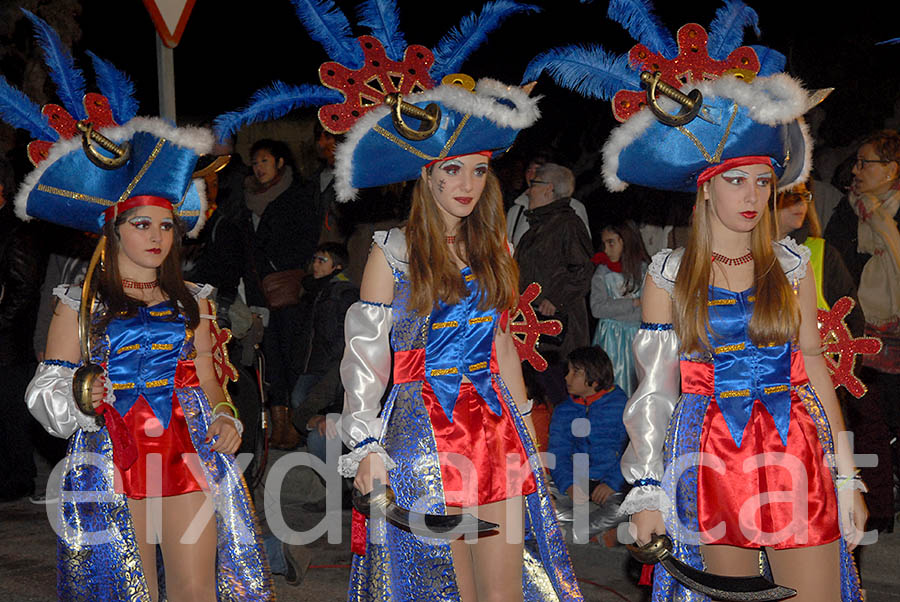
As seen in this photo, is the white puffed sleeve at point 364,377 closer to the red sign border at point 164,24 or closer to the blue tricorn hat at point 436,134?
the blue tricorn hat at point 436,134

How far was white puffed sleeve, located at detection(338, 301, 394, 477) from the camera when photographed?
4.22 m

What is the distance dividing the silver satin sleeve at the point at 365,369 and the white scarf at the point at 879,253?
411 centimetres

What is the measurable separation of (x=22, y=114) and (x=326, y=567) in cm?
341

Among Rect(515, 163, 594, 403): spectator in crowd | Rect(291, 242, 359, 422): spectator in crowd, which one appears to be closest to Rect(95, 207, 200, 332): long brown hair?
Rect(291, 242, 359, 422): spectator in crowd

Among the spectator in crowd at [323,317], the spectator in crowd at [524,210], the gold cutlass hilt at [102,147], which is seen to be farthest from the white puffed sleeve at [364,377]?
the spectator in crowd at [524,210]

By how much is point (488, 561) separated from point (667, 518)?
2.32ft

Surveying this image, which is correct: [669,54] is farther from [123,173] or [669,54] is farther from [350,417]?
[123,173]

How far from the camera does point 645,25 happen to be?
4.07 meters

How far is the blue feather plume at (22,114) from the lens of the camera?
15.4ft

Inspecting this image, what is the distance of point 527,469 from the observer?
14.4ft

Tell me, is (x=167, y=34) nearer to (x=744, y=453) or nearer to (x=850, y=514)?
(x=744, y=453)

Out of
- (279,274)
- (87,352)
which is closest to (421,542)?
(87,352)

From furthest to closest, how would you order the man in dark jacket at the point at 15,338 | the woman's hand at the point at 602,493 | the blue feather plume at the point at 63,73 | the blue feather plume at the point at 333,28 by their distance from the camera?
1. the man in dark jacket at the point at 15,338
2. the woman's hand at the point at 602,493
3. the blue feather plume at the point at 63,73
4. the blue feather plume at the point at 333,28

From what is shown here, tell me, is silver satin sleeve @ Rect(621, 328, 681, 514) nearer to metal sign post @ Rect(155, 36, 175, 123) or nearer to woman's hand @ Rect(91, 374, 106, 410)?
woman's hand @ Rect(91, 374, 106, 410)
